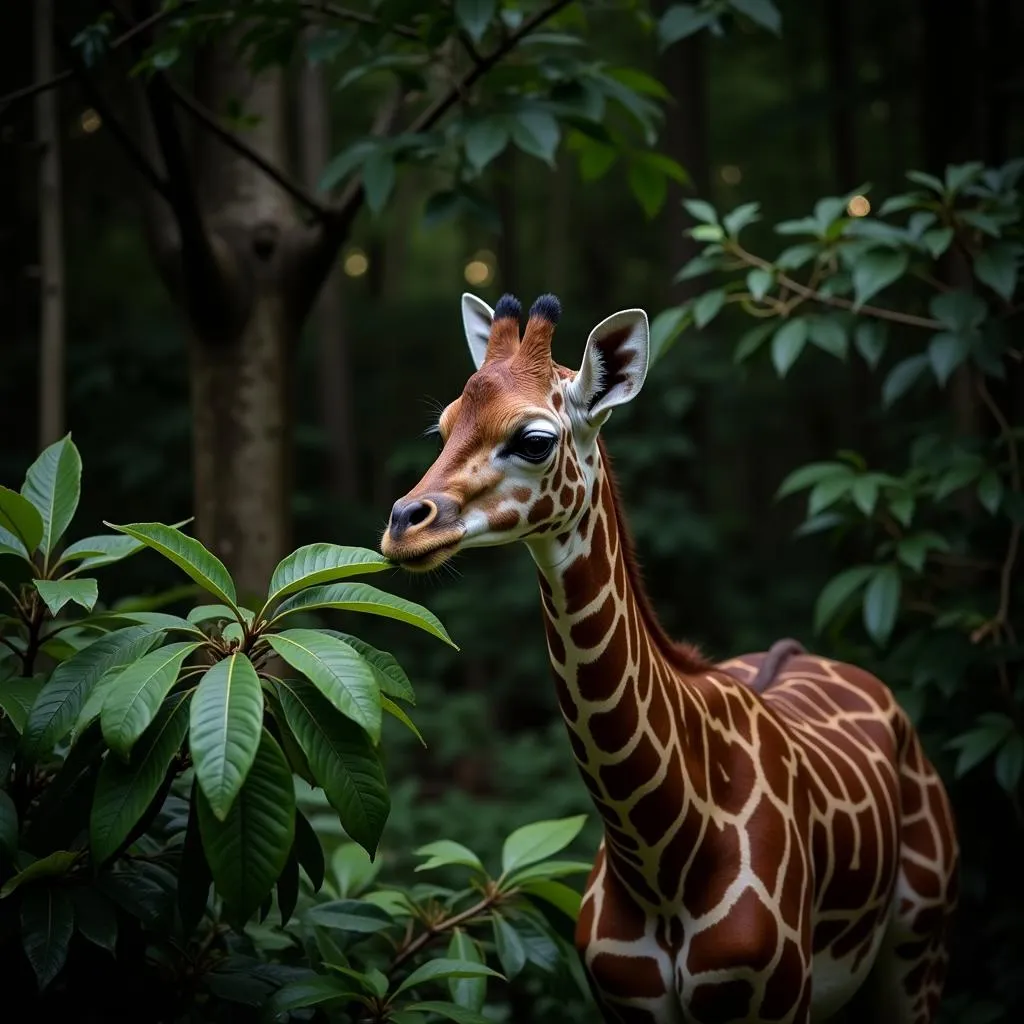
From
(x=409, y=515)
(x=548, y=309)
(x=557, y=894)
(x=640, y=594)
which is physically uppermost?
(x=548, y=309)

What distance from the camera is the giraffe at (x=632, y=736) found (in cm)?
228

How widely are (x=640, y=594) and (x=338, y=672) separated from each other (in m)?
0.90

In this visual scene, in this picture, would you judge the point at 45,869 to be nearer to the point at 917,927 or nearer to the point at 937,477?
the point at 917,927

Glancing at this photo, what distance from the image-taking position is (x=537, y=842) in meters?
3.00

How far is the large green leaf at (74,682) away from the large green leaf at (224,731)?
28cm

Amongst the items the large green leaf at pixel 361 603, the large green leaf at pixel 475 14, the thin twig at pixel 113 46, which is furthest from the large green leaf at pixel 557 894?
the thin twig at pixel 113 46

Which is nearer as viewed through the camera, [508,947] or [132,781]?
[132,781]

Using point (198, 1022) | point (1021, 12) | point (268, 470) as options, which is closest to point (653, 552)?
point (1021, 12)

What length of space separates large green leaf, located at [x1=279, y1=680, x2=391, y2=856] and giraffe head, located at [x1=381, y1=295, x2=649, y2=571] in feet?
1.05

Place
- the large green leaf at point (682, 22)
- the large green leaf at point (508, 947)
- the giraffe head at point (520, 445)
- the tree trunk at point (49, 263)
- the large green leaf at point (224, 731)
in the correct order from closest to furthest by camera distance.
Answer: the large green leaf at point (224, 731), the giraffe head at point (520, 445), the large green leaf at point (508, 947), the large green leaf at point (682, 22), the tree trunk at point (49, 263)

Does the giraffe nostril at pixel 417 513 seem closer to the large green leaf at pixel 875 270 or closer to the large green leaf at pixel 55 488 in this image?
the large green leaf at pixel 55 488

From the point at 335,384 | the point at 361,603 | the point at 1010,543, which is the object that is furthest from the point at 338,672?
the point at 335,384

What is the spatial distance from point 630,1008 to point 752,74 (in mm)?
11653

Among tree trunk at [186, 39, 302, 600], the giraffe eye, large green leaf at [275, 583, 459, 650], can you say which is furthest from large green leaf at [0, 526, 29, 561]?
tree trunk at [186, 39, 302, 600]
